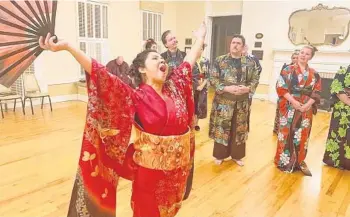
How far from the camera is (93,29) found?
668 centimetres

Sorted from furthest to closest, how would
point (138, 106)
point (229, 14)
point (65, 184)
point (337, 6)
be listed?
point (229, 14) < point (337, 6) < point (65, 184) < point (138, 106)

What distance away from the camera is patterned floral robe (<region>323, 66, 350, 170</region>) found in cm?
291

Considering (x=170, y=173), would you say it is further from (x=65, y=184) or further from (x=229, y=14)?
(x=229, y=14)

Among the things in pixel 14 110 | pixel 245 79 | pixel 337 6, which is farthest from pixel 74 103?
pixel 337 6

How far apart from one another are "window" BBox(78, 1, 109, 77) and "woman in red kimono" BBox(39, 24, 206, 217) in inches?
222

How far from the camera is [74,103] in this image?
6.33 m

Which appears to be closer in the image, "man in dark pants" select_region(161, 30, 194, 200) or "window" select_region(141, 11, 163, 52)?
"man in dark pants" select_region(161, 30, 194, 200)

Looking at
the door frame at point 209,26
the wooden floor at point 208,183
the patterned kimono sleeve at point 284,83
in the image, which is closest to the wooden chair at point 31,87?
the wooden floor at point 208,183

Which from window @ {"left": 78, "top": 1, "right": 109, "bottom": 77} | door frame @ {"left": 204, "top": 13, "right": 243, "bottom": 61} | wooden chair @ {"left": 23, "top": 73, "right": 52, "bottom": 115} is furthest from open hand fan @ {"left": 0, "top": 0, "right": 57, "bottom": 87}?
door frame @ {"left": 204, "top": 13, "right": 243, "bottom": 61}

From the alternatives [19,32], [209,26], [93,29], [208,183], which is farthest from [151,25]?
[19,32]

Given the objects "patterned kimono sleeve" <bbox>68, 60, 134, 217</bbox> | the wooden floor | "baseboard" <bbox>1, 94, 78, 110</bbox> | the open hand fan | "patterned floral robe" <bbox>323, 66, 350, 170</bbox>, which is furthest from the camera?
"baseboard" <bbox>1, 94, 78, 110</bbox>

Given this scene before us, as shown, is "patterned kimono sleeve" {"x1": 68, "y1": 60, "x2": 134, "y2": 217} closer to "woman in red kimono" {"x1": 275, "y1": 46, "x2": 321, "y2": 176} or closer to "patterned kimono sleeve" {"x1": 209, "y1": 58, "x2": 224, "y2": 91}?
"patterned kimono sleeve" {"x1": 209, "y1": 58, "x2": 224, "y2": 91}

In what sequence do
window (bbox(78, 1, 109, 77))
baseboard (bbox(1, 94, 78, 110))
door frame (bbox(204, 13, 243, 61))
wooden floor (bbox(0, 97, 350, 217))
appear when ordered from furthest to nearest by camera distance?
1. door frame (bbox(204, 13, 243, 61))
2. window (bbox(78, 1, 109, 77))
3. baseboard (bbox(1, 94, 78, 110))
4. wooden floor (bbox(0, 97, 350, 217))

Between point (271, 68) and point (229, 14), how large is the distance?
1931mm
